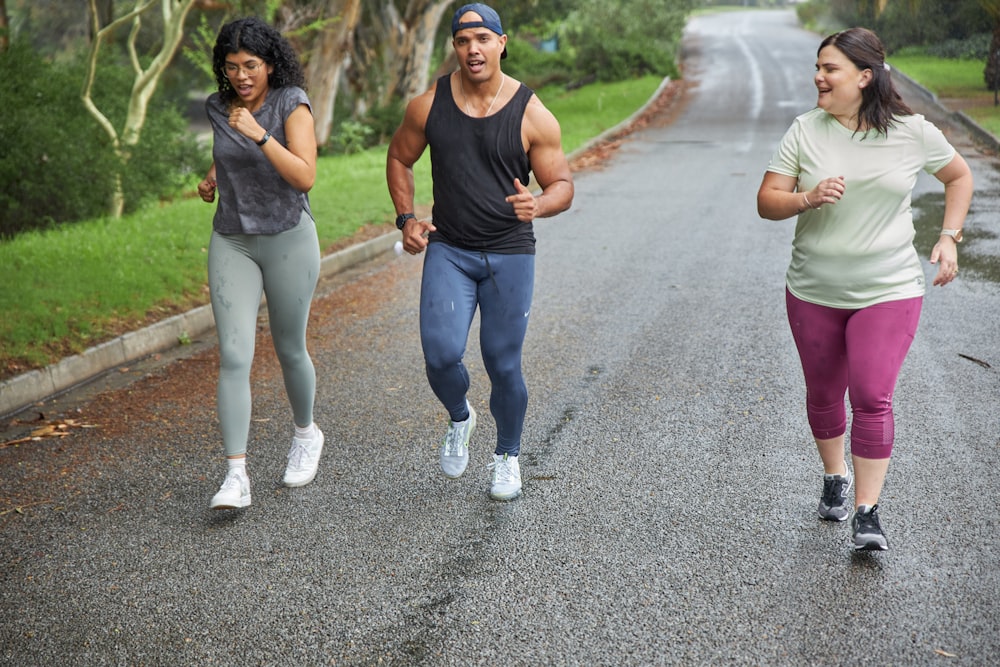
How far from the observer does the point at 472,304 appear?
4.55 metres

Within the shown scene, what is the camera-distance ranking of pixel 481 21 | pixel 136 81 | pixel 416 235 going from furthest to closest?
1. pixel 136 81
2. pixel 416 235
3. pixel 481 21

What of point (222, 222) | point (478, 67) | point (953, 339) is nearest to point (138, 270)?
point (222, 222)

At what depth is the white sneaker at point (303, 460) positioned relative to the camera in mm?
4945

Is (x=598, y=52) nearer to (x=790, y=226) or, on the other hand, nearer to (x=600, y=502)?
(x=790, y=226)

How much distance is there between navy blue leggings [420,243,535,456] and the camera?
4.46 m

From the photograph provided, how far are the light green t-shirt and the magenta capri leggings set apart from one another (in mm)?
69

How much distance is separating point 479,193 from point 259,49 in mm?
1085

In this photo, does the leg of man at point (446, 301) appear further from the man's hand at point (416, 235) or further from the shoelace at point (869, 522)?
the shoelace at point (869, 522)

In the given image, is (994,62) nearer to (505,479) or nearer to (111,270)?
(111,270)

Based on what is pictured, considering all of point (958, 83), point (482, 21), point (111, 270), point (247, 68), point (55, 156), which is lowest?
point (958, 83)

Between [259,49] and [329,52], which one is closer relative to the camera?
[259,49]

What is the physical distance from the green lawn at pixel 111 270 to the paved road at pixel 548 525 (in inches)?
33.7

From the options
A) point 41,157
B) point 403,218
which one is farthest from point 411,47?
point 403,218

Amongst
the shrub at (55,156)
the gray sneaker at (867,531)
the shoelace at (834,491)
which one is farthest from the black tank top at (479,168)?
the shrub at (55,156)
